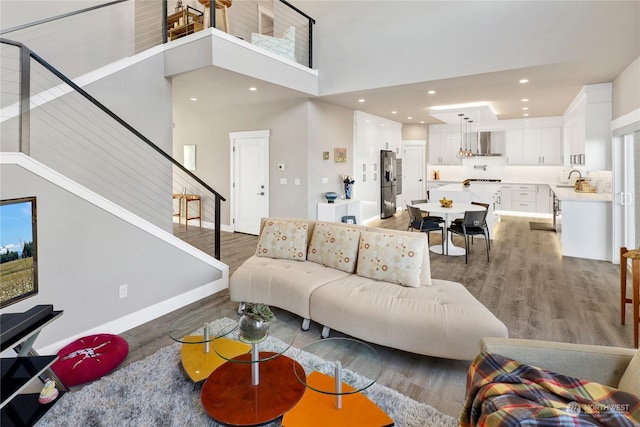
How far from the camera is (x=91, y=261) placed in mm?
2885

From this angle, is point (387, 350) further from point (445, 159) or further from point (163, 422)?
point (445, 159)

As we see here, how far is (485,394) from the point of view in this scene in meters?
1.40

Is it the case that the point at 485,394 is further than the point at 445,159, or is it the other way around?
the point at 445,159

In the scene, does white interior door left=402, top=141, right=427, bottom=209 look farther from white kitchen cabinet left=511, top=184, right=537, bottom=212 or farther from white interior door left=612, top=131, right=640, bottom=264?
white interior door left=612, top=131, right=640, bottom=264

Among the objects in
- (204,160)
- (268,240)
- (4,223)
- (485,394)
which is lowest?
(485,394)

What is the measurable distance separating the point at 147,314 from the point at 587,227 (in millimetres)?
6100

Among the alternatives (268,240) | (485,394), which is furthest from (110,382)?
(485,394)

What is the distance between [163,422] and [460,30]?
553 cm

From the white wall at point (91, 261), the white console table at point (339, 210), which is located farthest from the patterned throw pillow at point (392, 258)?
the white console table at point (339, 210)

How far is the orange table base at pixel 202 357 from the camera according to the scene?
89.2 inches

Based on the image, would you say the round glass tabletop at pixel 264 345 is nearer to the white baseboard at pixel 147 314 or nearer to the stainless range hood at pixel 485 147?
the white baseboard at pixel 147 314

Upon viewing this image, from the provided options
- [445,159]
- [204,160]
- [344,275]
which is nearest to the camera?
[344,275]

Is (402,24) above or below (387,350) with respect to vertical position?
above

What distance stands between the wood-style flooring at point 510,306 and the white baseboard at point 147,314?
0.08 m
